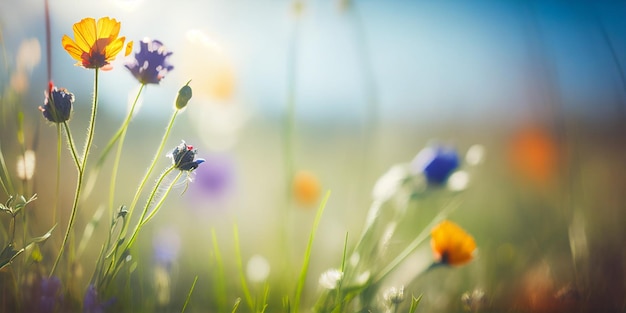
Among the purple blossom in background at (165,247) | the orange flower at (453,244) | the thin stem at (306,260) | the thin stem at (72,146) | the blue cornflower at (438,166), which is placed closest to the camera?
the thin stem at (72,146)

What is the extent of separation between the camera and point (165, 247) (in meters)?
1.35

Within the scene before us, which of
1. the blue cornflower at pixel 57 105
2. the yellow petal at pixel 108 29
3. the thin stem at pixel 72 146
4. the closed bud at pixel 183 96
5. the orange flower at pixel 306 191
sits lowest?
the orange flower at pixel 306 191

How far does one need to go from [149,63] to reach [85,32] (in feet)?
0.36

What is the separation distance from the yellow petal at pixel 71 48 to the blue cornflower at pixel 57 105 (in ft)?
0.20

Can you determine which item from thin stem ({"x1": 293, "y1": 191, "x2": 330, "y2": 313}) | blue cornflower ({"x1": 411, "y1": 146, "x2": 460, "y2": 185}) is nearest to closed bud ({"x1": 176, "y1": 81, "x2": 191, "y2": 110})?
thin stem ({"x1": 293, "y1": 191, "x2": 330, "y2": 313})

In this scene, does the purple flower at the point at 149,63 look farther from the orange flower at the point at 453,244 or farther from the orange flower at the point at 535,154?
the orange flower at the point at 535,154

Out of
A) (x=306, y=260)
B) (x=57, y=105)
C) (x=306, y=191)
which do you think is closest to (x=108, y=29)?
(x=57, y=105)

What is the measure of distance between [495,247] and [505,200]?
0.63 metres

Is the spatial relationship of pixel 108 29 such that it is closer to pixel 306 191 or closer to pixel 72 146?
pixel 72 146

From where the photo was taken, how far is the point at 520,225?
193 centimetres

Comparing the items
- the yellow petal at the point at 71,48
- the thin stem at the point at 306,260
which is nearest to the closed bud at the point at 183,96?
the yellow petal at the point at 71,48

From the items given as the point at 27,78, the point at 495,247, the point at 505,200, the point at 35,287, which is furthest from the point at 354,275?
the point at 505,200

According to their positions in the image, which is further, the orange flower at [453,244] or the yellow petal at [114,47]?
the orange flower at [453,244]

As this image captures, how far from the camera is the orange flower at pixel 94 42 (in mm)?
835
